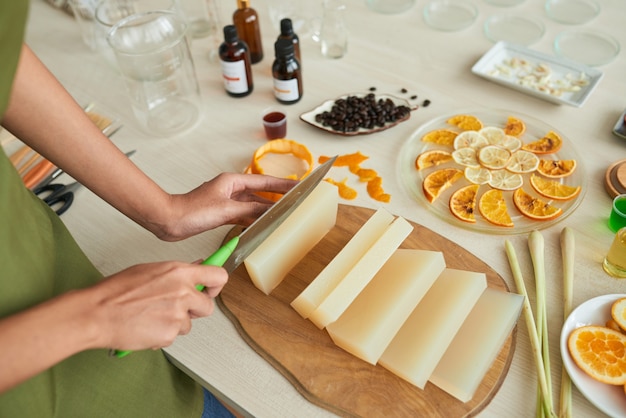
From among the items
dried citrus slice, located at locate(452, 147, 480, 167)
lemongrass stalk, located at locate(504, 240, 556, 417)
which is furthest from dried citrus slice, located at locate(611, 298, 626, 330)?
dried citrus slice, located at locate(452, 147, 480, 167)

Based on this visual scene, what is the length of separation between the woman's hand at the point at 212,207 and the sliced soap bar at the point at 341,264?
0.19 meters

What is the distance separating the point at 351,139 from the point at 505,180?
0.41m

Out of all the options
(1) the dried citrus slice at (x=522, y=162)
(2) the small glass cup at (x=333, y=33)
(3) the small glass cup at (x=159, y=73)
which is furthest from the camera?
(2) the small glass cup at (x=333, y=33)

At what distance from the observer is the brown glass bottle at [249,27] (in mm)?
1557

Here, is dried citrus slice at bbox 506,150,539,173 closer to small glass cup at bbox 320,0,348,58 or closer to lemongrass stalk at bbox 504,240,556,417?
lemongrass stalk at bbox 504,240,556,417

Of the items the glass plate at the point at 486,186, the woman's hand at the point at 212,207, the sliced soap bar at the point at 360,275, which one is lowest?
the glass plate at the point at 486,186

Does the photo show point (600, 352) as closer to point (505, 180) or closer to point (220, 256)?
point (505, 180)

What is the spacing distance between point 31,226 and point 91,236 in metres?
0.41

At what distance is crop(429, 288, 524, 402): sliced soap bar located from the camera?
34.5 inches

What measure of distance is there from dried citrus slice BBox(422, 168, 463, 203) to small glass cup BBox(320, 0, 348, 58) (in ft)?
1.98

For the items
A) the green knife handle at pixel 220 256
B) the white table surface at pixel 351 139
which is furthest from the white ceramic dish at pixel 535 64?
the green knife handle at pixel 220 256

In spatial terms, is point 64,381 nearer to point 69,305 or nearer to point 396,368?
point 69,305

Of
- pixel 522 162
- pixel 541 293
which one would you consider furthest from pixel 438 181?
pixel 541 293

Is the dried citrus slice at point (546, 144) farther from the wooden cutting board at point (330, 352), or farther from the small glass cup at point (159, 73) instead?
the small glass cup at point (159, 73)
